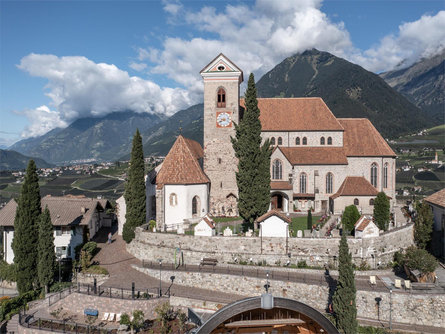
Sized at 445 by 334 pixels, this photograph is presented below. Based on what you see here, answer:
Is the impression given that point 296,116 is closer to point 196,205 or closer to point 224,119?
point 224,119

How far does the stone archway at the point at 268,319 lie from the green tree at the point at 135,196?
30428 mm

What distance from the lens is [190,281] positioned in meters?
30.2

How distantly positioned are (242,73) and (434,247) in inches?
1098

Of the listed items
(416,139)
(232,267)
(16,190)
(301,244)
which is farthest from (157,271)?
(416,139)

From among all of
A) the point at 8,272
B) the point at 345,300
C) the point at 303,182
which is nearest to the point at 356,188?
the point at 303,182

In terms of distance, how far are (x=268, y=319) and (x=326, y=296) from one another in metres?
19.9

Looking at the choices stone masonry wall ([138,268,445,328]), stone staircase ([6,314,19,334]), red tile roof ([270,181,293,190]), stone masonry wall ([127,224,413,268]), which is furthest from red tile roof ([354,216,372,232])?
stone staircase ([6,314,19,334])

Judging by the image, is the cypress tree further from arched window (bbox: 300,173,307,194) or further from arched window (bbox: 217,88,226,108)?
arched window (bbox: 217,88,226,108)

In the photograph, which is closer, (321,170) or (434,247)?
(434,247)

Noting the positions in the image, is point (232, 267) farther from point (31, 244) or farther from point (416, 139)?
point (416, 139)

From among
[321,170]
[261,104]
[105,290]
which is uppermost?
[261,104]

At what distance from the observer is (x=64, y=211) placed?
40.0 m

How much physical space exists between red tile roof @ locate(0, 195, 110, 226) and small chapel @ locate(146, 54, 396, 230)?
683 cm

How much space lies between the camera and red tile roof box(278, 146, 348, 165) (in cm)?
4794
